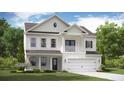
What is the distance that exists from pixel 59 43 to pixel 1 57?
5.41m

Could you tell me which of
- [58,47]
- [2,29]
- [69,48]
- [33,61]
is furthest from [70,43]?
[2,29]

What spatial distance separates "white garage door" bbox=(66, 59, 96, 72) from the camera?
1156 inches

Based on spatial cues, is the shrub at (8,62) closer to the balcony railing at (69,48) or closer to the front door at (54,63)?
the front door at (54,63)

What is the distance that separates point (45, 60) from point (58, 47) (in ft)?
5.14

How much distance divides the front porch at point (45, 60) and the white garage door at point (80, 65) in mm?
836

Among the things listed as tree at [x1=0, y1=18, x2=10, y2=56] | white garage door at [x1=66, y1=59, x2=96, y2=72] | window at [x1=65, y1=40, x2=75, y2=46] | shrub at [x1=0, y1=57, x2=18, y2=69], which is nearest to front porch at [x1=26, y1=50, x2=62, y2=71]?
white garage door at [x1=66, y1=59, x2=96, y2=72]

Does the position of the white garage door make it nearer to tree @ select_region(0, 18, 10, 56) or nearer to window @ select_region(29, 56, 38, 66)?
window @ select_region(29, 56, 38, 66)

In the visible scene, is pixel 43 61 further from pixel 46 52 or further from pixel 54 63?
pixel 54 63

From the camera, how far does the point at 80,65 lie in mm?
29438

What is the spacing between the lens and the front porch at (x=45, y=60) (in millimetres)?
28938
